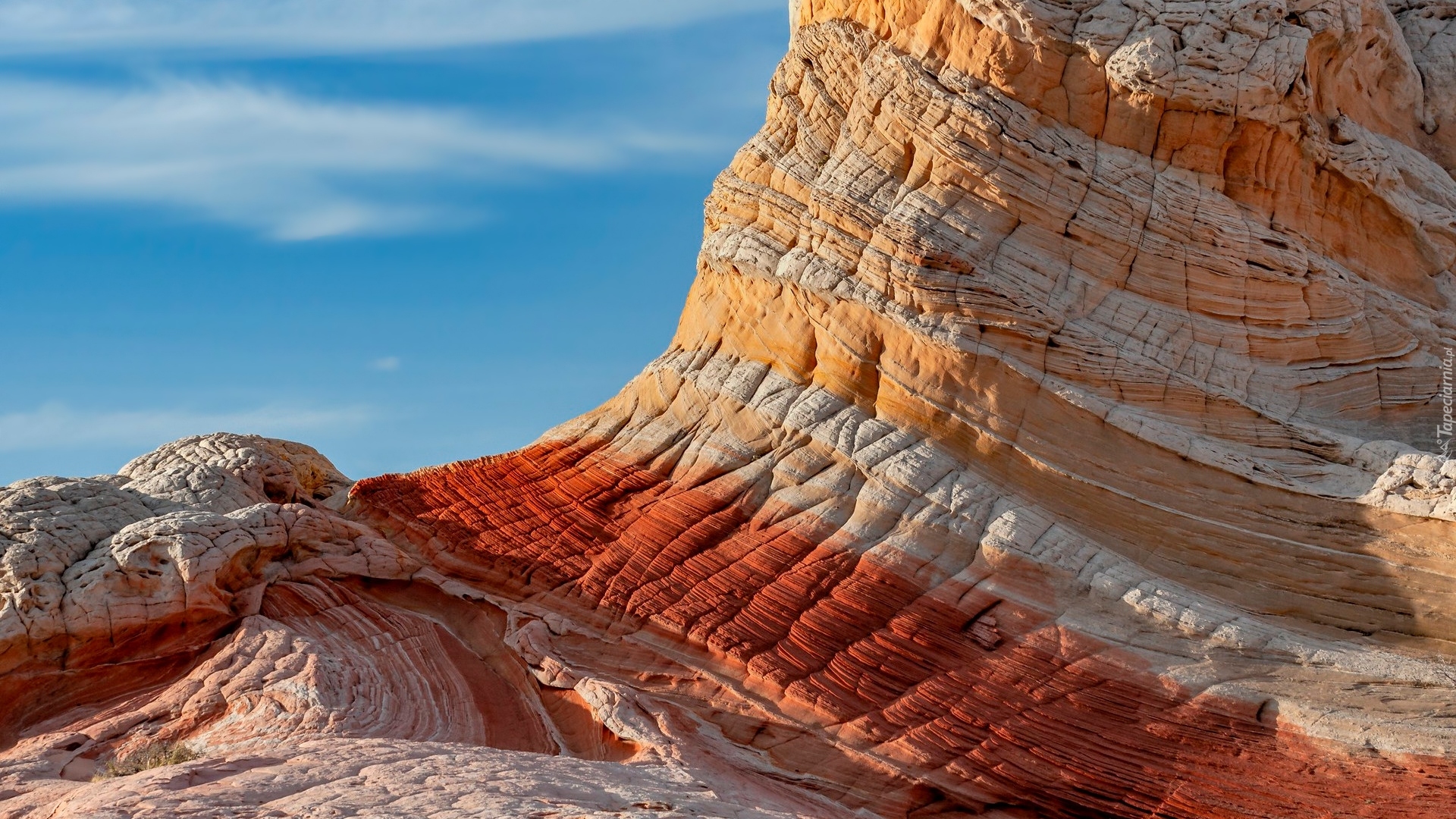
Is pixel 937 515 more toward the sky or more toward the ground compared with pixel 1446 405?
more toward the sky

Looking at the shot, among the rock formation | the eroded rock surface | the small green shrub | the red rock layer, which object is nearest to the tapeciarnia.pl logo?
the rock formation

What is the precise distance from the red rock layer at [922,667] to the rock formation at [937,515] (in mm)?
35

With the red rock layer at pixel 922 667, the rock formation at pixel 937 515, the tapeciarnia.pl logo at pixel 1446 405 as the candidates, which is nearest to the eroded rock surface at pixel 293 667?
the rock formation at pixel 937 515

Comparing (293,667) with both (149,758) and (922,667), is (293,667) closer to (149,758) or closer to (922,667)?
(149,758)

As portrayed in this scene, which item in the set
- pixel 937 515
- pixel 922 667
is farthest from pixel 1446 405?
pixel 922 667

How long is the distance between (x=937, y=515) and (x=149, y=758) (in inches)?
279

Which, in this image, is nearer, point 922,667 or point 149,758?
point 149,758

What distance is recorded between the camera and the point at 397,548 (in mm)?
15086

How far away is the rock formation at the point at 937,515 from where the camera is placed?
12.4 metres

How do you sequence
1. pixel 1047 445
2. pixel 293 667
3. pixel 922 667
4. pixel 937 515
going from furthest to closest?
pixel 1047 445 → pixel 937 515 → pixel 922 667 → pixel 293 667

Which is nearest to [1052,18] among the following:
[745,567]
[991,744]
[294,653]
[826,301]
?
[826,301]

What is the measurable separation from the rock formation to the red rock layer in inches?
1.4

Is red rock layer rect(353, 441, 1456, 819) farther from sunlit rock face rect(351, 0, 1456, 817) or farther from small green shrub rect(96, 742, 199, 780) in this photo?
small green shrub rect(96, 742, 199, 780)

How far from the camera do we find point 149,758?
11.3 m
